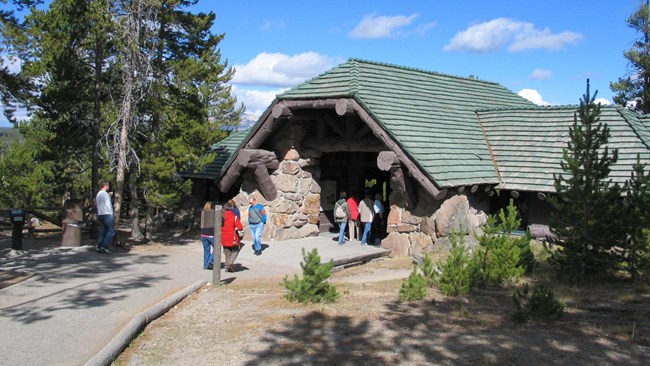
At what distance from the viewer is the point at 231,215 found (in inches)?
468

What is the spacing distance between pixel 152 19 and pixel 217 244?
8189 millimetres

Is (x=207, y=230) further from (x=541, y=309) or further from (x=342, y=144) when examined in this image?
(x=541, y=309)

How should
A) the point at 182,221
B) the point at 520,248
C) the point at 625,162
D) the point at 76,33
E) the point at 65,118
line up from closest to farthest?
1. the point at 520,248
2. the point at 625,162
3. the point at 76,33
4. the point at 65,118
5. the point at 182,221

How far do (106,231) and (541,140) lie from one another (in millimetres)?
12512

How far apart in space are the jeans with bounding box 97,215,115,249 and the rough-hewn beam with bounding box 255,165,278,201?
179 inches

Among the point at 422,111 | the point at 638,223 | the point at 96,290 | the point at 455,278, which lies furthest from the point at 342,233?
the point at 638,223

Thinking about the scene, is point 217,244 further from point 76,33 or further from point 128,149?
point 76,33

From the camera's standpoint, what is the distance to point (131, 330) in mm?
7312

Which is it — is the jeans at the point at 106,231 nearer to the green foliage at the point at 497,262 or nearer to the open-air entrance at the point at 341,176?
the open-air entrance at the point at 341,176

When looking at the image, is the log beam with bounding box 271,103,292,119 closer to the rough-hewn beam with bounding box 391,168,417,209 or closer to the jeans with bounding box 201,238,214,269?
the rough-hewn beam with bounding box 391,168,417,209

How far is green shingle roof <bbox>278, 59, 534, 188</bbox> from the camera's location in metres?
14.7

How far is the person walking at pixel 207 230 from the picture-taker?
441 inches

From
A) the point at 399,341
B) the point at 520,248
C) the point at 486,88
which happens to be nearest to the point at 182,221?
the point at 486,88

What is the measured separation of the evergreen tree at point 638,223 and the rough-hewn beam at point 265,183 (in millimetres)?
9986
